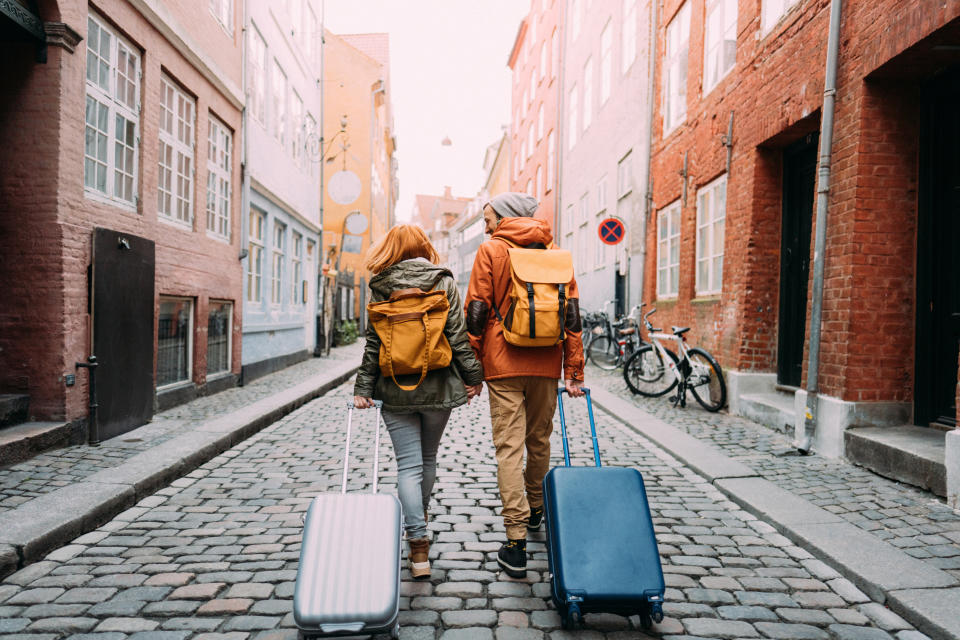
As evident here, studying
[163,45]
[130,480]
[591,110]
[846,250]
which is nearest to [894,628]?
[846,250]

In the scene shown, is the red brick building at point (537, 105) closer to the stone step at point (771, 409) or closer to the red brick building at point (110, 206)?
the red brick building at point (110, 206)

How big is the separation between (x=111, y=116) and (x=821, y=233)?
267 inches

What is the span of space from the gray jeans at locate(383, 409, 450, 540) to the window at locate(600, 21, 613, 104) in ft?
48.1

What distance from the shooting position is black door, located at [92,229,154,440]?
620 cm

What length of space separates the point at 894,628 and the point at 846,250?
367 centimetres

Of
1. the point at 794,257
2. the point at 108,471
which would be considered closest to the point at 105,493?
the point at 108,471

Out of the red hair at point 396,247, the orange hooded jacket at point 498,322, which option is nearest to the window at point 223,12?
the red hair at point 396,247

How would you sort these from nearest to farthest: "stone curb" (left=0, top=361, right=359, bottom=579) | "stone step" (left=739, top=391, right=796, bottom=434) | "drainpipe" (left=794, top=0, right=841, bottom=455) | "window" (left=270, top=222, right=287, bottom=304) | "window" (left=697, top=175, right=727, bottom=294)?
"stone curb" (left=0, top=361, right=359, bottom=579) → "drainpipe" (left=794, top=0, right=841, bottom=455) → "stone step" (left=739, top=391, right=796, bottom=434) → "window" (left=697, top=175, right=727, bottom=294) → "window" (left=270, top=222, right=287, bottom=304)

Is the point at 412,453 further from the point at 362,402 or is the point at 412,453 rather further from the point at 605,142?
the point at 605,142

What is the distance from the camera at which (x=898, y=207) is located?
18.4 ft

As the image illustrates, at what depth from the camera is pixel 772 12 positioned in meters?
7.62

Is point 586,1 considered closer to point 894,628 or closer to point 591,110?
point 591,110

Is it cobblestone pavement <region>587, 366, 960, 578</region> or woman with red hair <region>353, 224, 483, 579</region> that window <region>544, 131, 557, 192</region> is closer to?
cobblestone pavement <region>587, 366, 960, 578</region>

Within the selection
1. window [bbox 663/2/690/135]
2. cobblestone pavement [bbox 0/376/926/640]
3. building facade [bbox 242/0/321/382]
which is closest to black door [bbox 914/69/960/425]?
cobblestone pavement [bbox 0/376/926/640]
